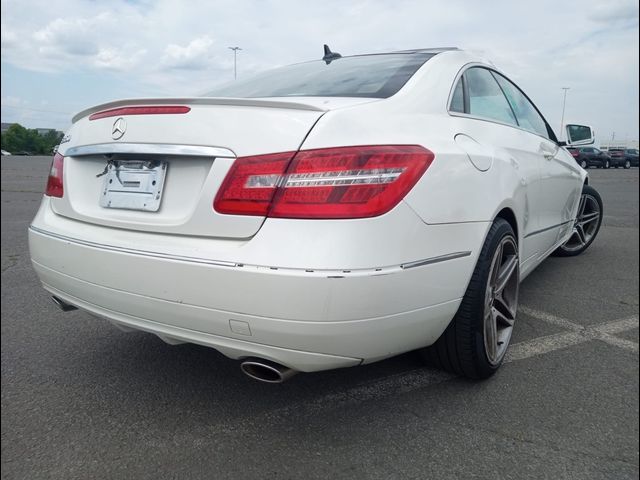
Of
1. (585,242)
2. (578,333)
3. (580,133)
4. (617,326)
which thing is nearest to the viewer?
(578,333)

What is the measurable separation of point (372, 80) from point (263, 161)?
0.79 metres

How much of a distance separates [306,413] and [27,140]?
2146 mm

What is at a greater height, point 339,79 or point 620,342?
point 339,79

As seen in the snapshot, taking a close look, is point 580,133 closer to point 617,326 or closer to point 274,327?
point 617,326

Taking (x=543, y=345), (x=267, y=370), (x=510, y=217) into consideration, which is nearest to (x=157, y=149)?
(x=267, y=370)

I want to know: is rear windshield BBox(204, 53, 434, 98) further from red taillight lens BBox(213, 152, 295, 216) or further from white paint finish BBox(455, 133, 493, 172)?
red taillight lens BBox(213, 152, 295, 216)

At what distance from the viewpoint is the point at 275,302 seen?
1.58m

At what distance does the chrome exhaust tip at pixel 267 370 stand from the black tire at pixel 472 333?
0.76 m

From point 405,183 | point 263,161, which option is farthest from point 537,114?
point 263,161

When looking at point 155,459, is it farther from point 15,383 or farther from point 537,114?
point 537,114

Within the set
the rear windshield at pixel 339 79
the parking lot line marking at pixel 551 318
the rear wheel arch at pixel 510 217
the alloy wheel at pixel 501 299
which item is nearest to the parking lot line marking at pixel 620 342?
the parking lot line marking at pixel 551 318

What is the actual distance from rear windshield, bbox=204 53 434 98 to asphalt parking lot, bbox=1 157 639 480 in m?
1.26

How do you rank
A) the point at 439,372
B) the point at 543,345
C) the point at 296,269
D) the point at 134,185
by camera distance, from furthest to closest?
the point at 543,345 < the point at 439,372 < the point at 134,185 < the point at 296,269

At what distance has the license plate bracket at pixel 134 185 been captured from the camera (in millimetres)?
1841
